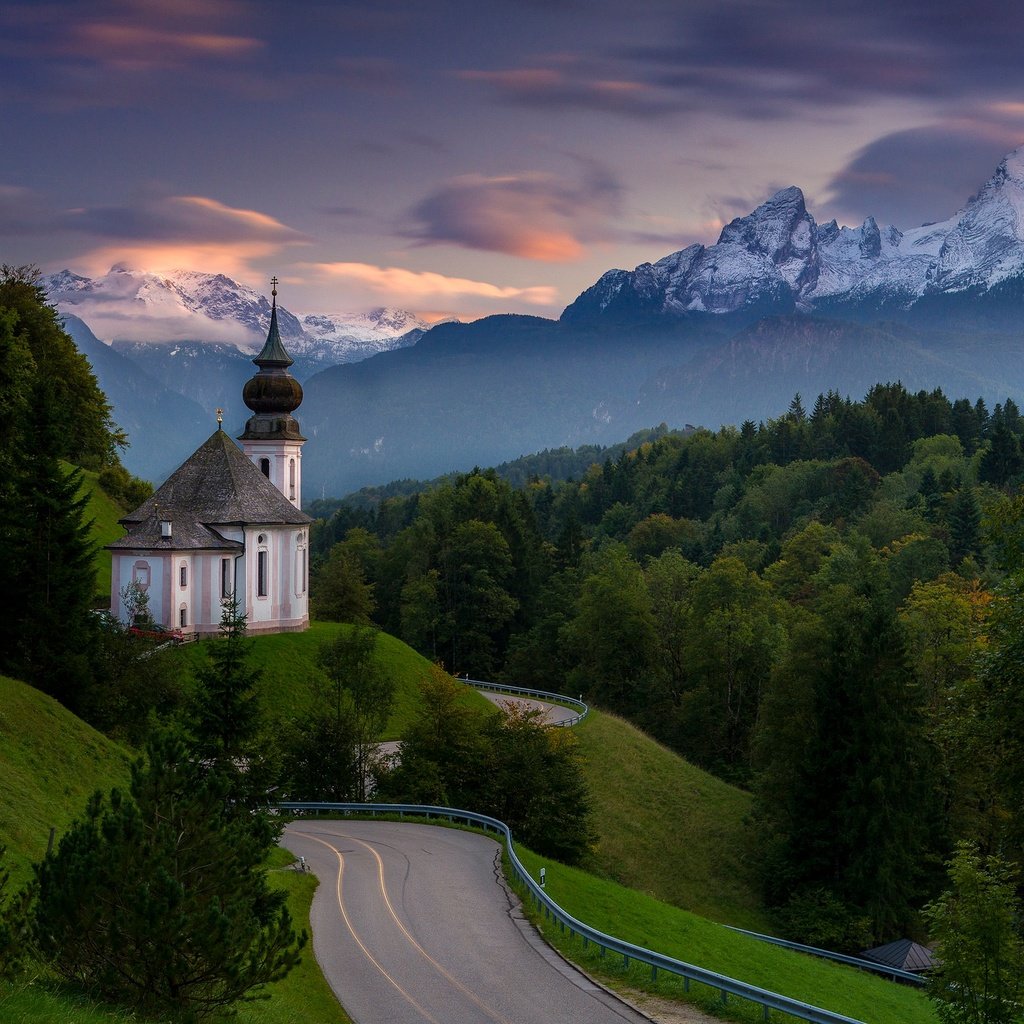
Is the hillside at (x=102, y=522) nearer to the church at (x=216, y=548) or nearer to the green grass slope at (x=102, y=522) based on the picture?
the green grass slope at (x=102, y=522)

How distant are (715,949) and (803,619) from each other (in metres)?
42.3

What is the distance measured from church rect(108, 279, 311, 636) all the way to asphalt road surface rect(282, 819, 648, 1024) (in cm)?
2653

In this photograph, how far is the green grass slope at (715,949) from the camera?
2981cm

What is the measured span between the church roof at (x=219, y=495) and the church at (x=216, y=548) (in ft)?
0.17

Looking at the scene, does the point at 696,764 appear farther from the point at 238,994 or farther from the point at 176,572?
the point at 238,994

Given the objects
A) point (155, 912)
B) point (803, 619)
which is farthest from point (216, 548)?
point (155, 912)

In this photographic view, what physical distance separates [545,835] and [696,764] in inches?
1223

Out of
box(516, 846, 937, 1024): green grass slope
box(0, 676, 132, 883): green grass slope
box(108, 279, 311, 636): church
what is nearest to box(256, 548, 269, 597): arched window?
box(108, 279, 311, 636): church

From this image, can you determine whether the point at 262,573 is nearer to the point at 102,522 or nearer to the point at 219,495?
the point at 219,495

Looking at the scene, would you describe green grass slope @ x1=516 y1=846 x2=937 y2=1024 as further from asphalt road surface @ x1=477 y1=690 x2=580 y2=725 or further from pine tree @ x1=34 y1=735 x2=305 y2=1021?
asphalt road surface @ x1=477 y1=690 x2=580 y2=725

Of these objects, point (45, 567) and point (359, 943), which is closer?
point (359, 943)

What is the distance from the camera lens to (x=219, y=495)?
64688 millimetres

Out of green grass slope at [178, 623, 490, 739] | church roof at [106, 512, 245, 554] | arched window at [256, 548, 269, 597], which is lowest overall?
green grass slope at [178, 623, 490, 739]

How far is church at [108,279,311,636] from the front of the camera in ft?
196
